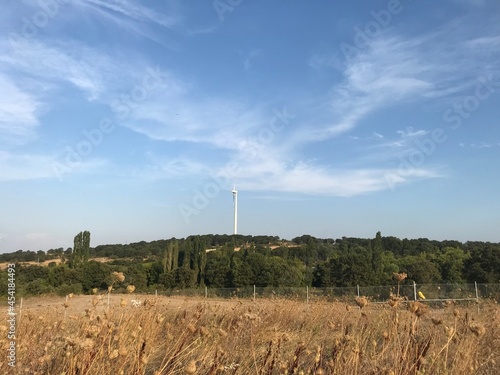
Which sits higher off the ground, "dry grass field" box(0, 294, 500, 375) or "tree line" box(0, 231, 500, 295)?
"dry grass field" box(0, 294, 500, 375)

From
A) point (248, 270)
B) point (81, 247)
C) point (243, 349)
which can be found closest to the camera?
point (243, 349)

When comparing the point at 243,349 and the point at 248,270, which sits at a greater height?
the point at 243,349

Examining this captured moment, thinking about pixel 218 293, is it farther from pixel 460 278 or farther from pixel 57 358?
pixel 460 278

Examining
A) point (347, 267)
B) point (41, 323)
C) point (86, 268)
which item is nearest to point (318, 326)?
point (41, 323)

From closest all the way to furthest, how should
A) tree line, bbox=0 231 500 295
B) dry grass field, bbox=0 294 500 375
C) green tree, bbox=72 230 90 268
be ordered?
dry grass field, bbox=0 294 500 375 → tree line, bbox=0 231 500 295 → green tree, bbox=72 230 90 268

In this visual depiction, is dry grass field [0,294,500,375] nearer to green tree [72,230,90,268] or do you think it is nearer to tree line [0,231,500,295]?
tree line [0,231,500,295]

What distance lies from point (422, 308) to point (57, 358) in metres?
2.83

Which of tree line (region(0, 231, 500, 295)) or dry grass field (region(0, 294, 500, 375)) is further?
tree line (region(0, 231, 500, 295))

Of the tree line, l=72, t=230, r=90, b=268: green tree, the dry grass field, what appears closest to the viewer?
the dry grass field

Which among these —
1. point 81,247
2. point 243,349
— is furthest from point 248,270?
point 243,349

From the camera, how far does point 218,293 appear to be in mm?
25516

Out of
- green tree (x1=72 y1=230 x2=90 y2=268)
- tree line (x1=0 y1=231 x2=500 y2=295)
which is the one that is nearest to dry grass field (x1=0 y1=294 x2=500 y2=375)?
tree line (x1=0 y1=231 x2=500 y2=295)

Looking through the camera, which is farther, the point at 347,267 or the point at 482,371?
the point at 347,267

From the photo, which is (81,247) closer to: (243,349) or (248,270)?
(248,270)
